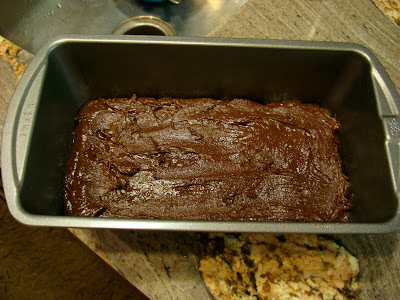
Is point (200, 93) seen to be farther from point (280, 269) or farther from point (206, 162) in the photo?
point (280, 269)

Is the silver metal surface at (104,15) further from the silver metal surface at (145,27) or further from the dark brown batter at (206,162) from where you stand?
the dark brown batter at (206,162)

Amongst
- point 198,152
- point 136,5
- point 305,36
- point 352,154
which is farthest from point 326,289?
point 136,5

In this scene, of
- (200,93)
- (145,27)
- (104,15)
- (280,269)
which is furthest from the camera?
(104,15)

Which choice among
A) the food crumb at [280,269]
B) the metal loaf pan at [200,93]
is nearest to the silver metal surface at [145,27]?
the metal loaf pan at [200,93]

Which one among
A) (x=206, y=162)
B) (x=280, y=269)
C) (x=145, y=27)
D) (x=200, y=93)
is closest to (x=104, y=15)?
(x=145, y=27)

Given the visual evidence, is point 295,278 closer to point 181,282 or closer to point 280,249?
point 280,249

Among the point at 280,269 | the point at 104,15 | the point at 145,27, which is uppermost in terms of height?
the point at 145,27

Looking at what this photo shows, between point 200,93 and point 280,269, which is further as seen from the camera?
point 200,93
